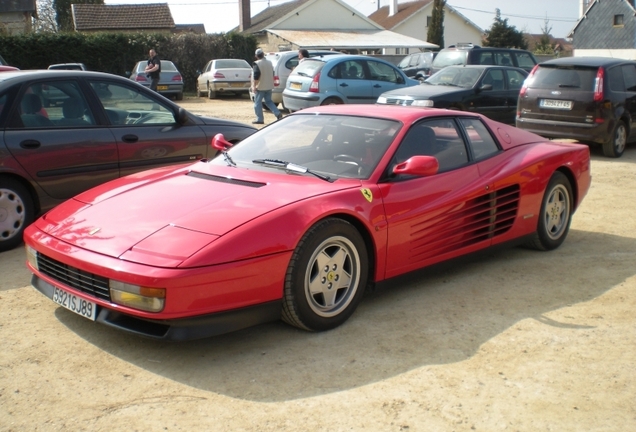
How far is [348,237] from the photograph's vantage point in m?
4.50

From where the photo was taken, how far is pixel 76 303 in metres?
4.19

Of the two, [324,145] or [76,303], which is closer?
[76,303]

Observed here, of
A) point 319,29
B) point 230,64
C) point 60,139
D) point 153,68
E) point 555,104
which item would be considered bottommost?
point 555,104

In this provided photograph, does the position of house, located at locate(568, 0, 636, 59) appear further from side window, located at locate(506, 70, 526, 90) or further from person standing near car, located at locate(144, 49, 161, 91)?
side window, located at locate(506, 70, 526, 90)

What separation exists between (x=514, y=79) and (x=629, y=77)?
116 inches

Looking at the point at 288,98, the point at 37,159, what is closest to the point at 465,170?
the point at 37,159

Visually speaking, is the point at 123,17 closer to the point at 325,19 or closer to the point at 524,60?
the point at 325,19

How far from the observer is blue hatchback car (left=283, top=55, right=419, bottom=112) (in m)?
16.5

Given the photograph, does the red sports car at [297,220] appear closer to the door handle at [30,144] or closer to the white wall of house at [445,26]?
the door handle at [30,144]

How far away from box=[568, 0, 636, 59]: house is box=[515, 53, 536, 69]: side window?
42.6 meters

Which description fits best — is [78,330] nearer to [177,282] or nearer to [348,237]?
[177,282]

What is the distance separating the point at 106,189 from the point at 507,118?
37.3 ft

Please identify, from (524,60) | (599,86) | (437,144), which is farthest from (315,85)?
(437,144)

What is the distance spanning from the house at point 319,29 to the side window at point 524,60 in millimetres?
26383
